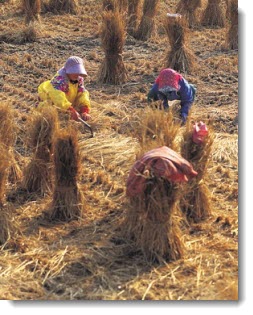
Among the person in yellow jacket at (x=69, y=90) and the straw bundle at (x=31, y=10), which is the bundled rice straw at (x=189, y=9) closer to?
the straw bundle at (x=31, y=10)

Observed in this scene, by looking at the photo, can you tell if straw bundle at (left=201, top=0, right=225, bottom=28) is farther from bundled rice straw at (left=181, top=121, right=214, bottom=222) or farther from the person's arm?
bundled rice straw at (left=181, top=121, right=214, bottom=222)

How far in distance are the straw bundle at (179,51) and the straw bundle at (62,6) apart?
259cm

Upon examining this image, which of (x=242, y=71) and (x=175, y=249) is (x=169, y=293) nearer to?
(x=175, y=249)

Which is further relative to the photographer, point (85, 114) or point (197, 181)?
point (85, 114)

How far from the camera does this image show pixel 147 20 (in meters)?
9.09

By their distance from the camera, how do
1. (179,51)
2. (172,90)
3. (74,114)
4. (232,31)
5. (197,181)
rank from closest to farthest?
(197,181) → (74,114) → (172,90) → (179,51) → (232,31)

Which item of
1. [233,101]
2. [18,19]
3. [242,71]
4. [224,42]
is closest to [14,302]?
[242,71]

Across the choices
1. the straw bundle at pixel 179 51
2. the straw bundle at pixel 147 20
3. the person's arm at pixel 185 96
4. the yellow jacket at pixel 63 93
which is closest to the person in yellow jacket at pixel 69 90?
the yellow jacket at pixel 63 93

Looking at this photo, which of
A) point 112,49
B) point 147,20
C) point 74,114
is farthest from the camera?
point 147,20

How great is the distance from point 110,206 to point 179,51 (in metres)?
3.42

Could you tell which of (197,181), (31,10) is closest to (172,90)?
(197,181)

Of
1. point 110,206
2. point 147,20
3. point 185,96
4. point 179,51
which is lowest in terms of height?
point 110,206

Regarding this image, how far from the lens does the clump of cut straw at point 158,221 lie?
155 inches

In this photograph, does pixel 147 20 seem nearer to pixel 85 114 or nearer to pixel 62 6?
pixel 62 6
